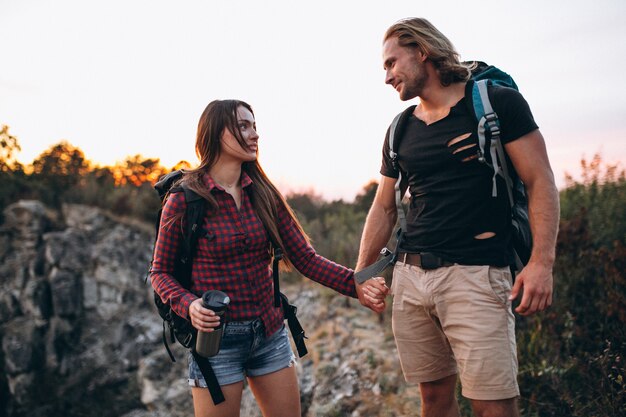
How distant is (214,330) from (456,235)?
1.23 meters

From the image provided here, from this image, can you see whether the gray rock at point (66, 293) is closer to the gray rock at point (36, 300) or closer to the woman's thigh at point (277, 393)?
the gray rock at point (36, 300)

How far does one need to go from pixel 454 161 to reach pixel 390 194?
0.54 metres

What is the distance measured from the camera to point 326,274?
285 cm

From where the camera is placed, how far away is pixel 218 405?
2.35m

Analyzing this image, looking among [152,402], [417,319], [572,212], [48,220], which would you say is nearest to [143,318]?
[152,402]

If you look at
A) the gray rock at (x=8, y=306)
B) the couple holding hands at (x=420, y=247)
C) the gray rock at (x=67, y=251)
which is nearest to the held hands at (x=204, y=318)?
the couple holding hands at (x=420, y=247)

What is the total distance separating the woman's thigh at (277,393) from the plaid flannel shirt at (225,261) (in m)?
0.23

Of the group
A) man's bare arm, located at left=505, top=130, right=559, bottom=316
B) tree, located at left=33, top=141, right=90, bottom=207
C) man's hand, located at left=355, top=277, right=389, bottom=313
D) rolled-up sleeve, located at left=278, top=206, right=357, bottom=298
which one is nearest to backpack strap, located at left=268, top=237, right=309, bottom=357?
rolled-up sleeve, located at left=278, top=206, right=357, bottom=298

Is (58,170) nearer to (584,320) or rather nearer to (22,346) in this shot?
(22,346)

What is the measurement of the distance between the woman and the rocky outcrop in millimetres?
4865

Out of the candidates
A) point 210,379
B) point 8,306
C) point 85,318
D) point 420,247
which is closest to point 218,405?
point 210,379

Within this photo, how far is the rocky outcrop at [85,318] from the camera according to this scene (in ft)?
30.5

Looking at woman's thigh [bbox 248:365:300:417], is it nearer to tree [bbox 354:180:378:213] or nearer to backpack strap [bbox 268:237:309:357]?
backpack strap [bbox 268:237:309:357]

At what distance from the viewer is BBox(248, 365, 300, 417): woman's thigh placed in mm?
2518
